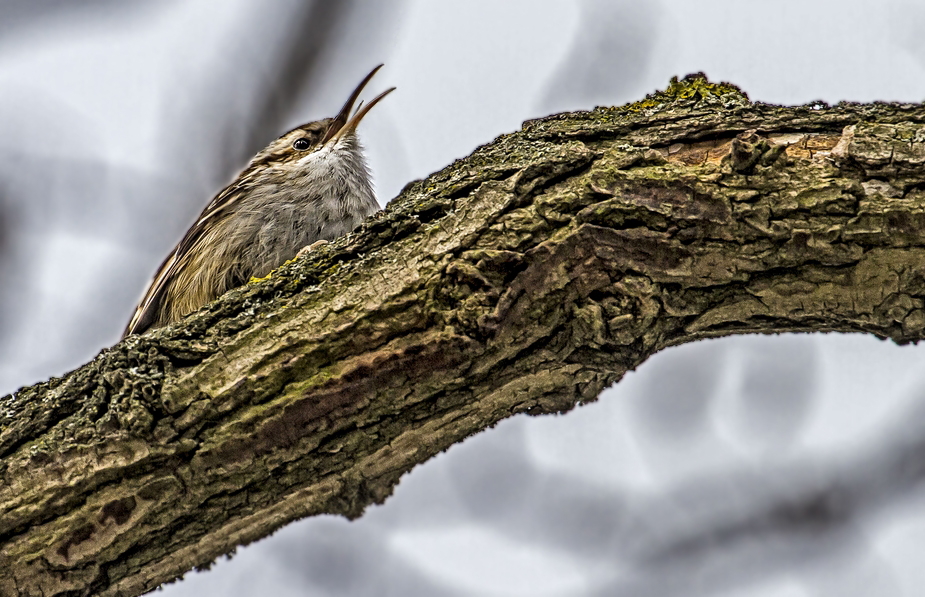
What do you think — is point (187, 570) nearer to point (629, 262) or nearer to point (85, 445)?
point (85, 445)

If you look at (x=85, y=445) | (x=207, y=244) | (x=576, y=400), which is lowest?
(x=576, y=400)

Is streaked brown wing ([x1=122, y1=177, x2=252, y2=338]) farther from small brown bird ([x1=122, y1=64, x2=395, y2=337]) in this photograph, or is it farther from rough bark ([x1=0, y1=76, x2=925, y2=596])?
rough bark ([x1=0, y1=76, x2=925, y2=596])

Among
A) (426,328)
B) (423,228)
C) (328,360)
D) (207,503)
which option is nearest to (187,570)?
(207,503)

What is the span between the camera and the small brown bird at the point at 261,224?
4633 mm

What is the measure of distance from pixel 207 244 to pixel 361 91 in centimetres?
159

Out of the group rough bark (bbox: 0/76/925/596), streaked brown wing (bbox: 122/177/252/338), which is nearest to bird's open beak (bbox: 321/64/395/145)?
streaked brown wing (bbox: 122/177/252/338)

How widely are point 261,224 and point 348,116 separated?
4.22ft

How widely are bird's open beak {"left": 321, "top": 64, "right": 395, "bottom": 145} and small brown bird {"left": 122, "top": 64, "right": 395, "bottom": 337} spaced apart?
0.04 ft

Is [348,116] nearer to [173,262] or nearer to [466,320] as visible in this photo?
[173,262]

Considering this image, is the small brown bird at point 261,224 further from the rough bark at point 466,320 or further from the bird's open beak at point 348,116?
the rough bark at point 466,320

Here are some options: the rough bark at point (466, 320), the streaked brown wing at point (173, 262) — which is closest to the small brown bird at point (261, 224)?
the streaked brown wing at point (173, 262)

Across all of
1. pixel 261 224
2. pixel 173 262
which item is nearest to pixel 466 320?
pixel 261 224

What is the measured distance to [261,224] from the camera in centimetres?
473

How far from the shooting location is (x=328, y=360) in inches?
98.5
